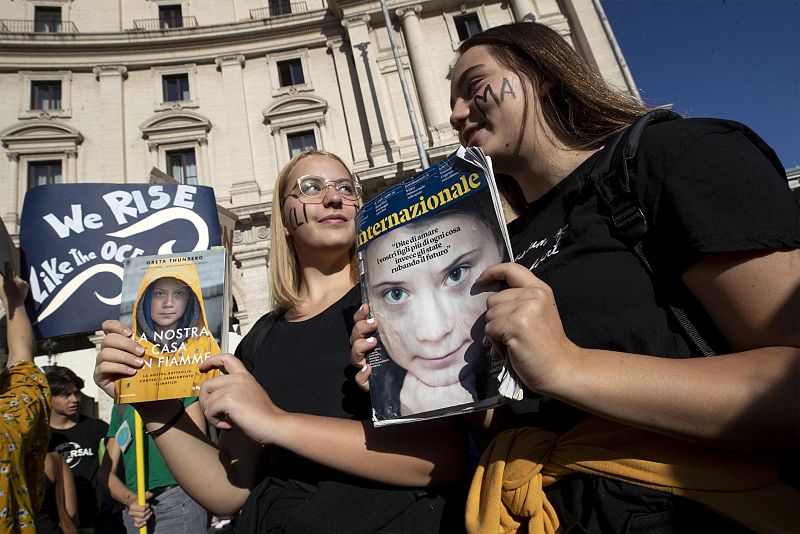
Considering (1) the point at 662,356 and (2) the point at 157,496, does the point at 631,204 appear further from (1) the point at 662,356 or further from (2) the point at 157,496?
(2) the point at 157,496

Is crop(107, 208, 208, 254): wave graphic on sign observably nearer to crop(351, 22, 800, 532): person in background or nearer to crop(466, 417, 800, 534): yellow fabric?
crop(351, 22, 800, 532): person in background

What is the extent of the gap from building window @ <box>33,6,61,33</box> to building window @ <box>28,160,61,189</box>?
5.48 meters

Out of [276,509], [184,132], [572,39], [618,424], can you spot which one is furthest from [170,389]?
[572,39]

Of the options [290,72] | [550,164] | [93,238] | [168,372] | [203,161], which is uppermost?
[290,72]

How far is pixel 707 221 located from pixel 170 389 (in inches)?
60.7

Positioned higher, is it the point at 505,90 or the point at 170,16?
the point at 170,16

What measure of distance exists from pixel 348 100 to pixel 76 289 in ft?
45.3

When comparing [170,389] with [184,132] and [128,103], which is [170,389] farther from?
[128,103]

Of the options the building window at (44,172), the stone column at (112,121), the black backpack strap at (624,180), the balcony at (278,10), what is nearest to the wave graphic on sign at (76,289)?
the black backpack strap at (624,180)

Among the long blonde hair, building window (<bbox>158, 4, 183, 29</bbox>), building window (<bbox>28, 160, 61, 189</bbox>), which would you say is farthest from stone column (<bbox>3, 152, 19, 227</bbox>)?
the long blonde hair

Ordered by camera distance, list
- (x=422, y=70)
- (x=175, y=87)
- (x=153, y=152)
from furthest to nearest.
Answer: (x=175, y=87), (x=422, y=70), (x=153, y=152)

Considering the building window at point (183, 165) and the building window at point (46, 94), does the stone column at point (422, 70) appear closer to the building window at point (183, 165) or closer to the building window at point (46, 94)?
the building window at point (183, 165)

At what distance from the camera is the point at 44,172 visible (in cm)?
1476

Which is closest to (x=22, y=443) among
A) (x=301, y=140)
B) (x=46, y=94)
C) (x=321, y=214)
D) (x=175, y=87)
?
(x=321, y=214)
